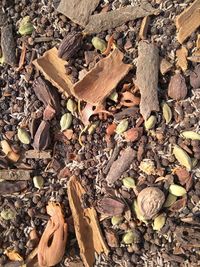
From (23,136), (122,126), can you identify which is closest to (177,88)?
(122,126)

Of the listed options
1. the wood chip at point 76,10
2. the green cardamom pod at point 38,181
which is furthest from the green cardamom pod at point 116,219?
the wood chip at point 76,10

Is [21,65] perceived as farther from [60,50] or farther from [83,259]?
[83,259]

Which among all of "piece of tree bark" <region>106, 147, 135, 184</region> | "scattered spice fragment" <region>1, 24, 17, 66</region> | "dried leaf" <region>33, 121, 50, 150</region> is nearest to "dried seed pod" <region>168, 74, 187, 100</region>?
"piece of tree bark" <region>106, 147, 135, 184</region>

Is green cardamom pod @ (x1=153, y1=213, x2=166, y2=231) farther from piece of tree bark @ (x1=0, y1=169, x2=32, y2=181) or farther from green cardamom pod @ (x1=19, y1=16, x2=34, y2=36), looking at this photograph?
green cardamom pod @ (x1=19, y1=16, x2=34, y2=36)

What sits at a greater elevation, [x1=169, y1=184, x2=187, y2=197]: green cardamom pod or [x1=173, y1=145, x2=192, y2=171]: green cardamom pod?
[x1=173, y1=145, x2=192, y2=171]: green cardamom pod

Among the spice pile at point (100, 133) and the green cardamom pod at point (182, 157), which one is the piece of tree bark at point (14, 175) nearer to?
the spice pile at point (100, 133)

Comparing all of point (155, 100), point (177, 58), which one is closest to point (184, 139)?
point (155, 100)
